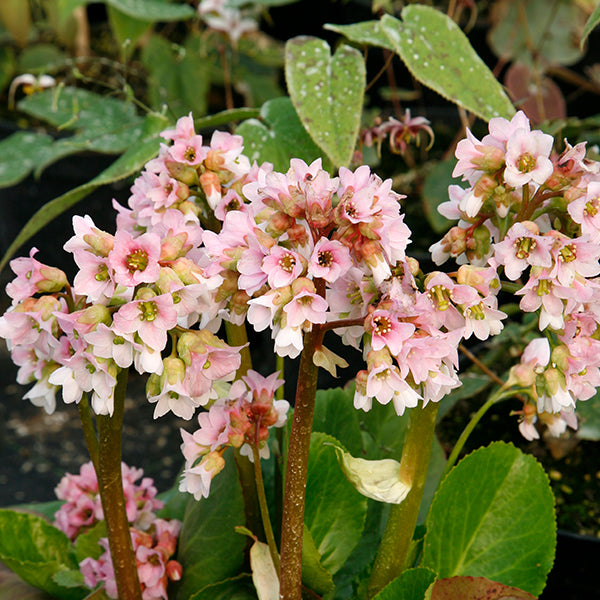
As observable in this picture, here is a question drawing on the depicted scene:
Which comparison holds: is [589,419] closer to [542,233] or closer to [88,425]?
[542,233]

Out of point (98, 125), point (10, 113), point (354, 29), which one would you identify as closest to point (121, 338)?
point (354, 29)

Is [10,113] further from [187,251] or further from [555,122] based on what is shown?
[187,251]

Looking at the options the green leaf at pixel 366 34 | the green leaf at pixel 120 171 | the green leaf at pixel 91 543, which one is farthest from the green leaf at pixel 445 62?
the green leaf at pixel 91 543

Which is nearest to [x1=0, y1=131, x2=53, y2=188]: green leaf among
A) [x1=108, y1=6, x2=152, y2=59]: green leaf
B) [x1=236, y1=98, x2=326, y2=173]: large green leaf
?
[x1=108, y1=6, x2=152, y2=59]: green leaf

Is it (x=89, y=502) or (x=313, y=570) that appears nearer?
(x=313, y=570)

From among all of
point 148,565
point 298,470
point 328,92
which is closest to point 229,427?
point 298,470

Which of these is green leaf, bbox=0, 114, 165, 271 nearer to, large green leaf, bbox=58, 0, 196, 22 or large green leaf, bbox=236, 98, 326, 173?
large green leaf, bbox=236, 98, 326, 173

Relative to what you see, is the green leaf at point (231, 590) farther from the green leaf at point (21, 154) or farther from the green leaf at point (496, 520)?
the green leaf at point (21, 154)

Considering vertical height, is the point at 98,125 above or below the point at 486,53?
above

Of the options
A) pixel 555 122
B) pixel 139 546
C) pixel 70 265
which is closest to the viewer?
pixel 139 546
